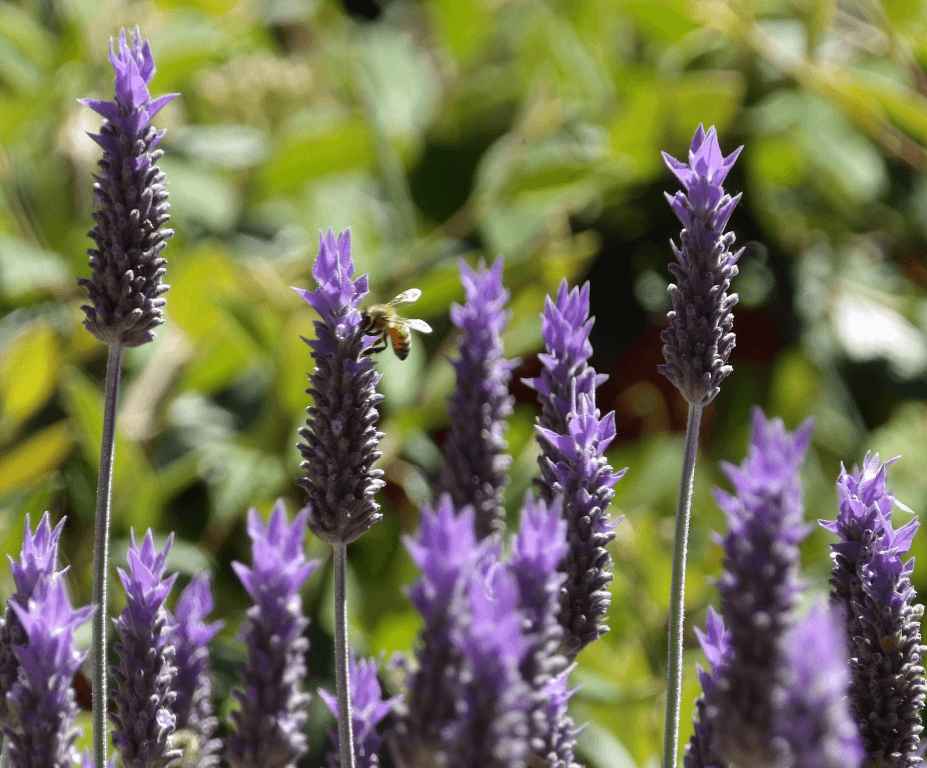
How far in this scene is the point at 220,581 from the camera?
2.69 ft

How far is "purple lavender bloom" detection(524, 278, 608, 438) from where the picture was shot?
34cm

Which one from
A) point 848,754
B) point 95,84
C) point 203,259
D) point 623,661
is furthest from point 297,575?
point 95,84

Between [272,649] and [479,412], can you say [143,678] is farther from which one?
[479,412]

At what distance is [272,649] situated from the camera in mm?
268

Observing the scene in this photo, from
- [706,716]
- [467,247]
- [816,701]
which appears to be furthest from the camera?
[467,247]

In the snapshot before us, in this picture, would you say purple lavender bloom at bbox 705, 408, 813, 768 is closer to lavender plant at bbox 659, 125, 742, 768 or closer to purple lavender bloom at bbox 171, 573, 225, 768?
lavender plant at bbox 659, 125, 742, 768

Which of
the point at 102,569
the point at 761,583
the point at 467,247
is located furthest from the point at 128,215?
the point at 467,247

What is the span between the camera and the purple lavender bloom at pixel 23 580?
289 mm

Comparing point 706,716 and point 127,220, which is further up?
point 127,220

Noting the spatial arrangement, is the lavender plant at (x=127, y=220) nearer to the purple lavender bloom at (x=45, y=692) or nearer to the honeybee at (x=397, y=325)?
the purple lavender bloom at (x=45, y=692)

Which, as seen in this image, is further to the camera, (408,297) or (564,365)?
(408,297)

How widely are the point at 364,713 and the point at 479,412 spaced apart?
0.12 m

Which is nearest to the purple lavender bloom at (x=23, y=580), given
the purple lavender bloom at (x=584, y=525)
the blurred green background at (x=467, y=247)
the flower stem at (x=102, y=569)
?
the flower stem at (x=102, y=569)

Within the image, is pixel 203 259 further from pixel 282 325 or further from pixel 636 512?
pixel 636 512
